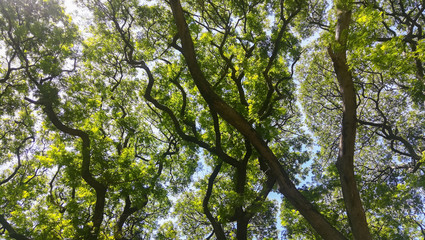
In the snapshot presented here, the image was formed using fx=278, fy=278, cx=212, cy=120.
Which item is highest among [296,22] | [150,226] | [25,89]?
[296,22]

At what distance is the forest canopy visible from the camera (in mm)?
8652

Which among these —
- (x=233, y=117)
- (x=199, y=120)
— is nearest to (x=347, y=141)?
(x=233, y=117)

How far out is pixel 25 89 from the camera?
35.0 feet

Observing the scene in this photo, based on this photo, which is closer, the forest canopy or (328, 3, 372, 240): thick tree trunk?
(328, 3, 372, 240): thick tree trunk

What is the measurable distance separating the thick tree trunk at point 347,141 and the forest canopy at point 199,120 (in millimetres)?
45

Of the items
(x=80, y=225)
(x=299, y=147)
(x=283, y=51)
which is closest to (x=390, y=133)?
(x=299, y=147)

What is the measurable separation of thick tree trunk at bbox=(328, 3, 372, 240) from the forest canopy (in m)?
0.04

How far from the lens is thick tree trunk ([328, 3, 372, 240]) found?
5574 mm

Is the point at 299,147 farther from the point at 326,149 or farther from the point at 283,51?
the point at 283,51

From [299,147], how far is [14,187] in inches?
519

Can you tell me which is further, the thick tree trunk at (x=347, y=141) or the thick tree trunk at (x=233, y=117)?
the thick tree trunk at (x=233, y=117)

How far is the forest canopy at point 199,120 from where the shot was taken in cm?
865

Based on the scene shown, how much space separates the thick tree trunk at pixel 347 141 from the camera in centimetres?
557

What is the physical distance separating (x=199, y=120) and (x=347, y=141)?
6264 millimetres
